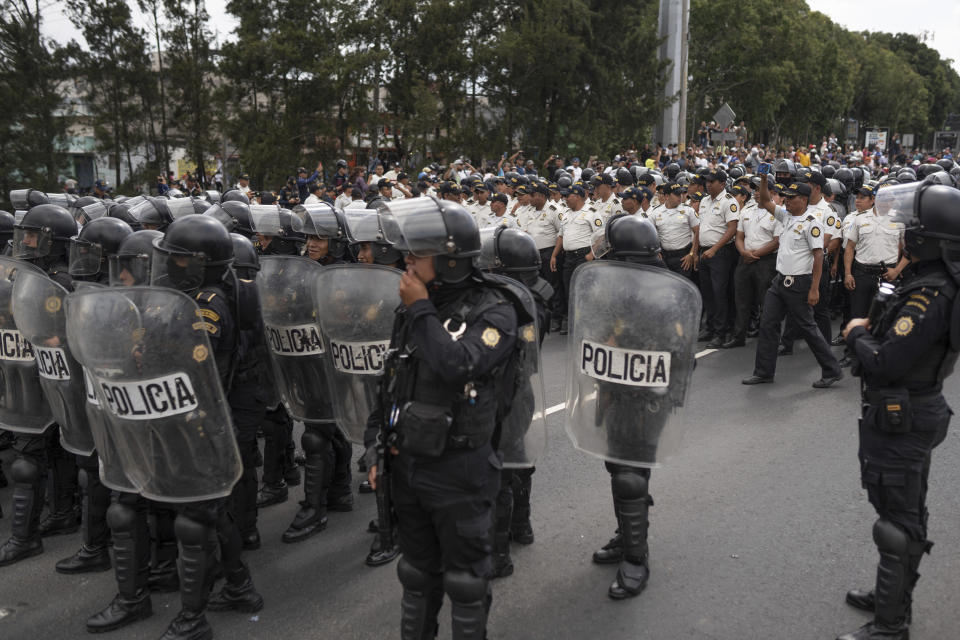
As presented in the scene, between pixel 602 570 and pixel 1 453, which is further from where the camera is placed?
pixel 1 453

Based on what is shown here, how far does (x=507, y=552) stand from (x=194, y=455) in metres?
1.61

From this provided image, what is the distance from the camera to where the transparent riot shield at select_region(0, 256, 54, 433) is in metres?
4.33

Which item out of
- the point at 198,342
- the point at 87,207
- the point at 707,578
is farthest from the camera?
the point at 87,207

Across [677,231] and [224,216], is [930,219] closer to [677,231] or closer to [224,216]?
[224,216]

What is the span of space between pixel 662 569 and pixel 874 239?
5529 mm

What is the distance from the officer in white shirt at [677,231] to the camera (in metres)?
9.48

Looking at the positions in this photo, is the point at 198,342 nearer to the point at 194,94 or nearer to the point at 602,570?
the point at 602,570

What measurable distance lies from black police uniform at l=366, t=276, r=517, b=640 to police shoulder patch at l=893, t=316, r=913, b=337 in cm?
154

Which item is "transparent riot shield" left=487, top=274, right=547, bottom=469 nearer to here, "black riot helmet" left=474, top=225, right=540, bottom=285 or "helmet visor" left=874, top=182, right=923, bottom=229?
"black riot helmet" left=474, top=225, right=540, bottom=285

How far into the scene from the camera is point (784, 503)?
15.6ft

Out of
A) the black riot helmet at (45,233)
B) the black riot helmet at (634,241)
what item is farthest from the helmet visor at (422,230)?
the black riot helmet at (45,233)

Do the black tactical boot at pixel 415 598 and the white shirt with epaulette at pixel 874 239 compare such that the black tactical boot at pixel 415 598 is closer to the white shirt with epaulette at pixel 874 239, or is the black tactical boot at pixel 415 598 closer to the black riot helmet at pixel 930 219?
the black riot helmet at pixel 930 219

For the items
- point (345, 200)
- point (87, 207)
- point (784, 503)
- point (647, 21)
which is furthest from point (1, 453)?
point (647, 21)

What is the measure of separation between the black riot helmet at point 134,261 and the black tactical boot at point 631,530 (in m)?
2.54
